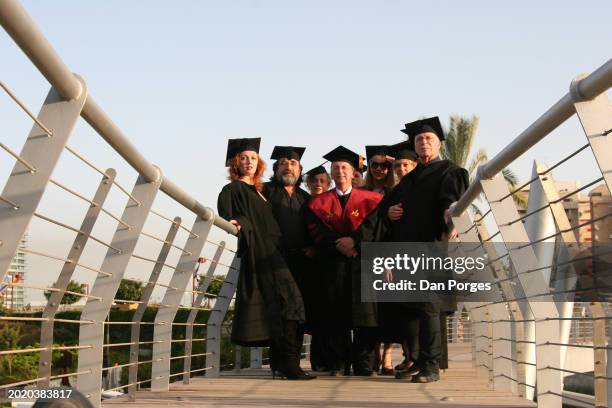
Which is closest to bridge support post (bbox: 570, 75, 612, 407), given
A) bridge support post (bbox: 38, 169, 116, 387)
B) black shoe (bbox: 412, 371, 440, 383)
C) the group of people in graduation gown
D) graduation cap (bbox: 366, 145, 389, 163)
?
bridge support post (bbox: 38, 169, 116, 387)

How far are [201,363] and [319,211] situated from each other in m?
37.2

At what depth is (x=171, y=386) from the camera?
7164 millimetres

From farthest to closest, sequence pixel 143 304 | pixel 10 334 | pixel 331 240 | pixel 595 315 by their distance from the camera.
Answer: pixel 10 334 < pixel 331 240 < pixel 143 304 < pixel 595 315

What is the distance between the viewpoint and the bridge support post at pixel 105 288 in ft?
15.3

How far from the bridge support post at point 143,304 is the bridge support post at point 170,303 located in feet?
1.15

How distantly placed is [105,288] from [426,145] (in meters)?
4.06

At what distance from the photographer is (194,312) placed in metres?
7.38

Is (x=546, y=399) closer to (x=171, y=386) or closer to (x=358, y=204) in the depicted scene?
(x=171, y=386)

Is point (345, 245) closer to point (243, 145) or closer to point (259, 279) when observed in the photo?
point (259, 279)

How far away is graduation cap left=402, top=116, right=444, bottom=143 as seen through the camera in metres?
8.49

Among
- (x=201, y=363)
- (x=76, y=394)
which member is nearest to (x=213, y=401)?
(x=76, y=394)

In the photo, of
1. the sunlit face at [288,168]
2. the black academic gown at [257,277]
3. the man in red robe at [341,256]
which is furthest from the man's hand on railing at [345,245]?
the sunlit face at [288,168]

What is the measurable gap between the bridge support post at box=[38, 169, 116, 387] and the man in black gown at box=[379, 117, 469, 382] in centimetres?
361

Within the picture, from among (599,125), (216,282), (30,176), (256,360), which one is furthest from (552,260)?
(216,282)
